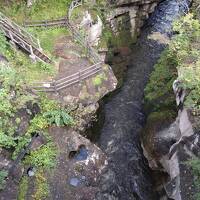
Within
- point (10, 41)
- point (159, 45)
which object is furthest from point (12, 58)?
point (159, 45)

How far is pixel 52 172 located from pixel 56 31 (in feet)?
37.9

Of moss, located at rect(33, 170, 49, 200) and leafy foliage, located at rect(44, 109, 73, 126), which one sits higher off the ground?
leafy foliage, located at rect(44, 109, 73, 126)

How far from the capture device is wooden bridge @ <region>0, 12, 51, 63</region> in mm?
24844

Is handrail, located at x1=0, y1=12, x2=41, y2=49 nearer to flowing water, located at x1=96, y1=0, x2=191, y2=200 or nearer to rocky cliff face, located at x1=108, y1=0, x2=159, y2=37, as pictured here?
flowing water, located at x1=96, y1=0, x2=191, y2=200

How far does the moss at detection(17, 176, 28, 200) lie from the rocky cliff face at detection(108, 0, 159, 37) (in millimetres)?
16902

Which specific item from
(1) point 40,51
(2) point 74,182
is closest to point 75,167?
(2) point 74,182

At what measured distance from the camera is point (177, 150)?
1970 cm

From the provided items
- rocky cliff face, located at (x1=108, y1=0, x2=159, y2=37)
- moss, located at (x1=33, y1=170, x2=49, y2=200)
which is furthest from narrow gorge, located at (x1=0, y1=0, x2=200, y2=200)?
rocky cliff face, located at (x1=108, y1=0, x2=159, y2=37)

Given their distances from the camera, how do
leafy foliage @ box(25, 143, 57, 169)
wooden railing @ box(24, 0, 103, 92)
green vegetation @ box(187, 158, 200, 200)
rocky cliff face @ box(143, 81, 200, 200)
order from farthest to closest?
1. wooden railing @ box(24, 0, 103, 92)
2. leafy foliage @ box(25, 143, 57, 169)
3. rocky cliff face @ box(143, 81, 200, 200)
4. green vegetation @ box(187, 158, 200, 200)

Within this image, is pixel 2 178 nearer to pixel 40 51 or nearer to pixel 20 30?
pixel 40 51

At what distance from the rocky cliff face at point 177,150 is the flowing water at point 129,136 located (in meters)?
1.13

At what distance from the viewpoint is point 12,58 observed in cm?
2453

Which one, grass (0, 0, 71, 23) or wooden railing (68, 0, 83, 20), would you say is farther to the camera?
wooden railing (68, 0, 83, 20)

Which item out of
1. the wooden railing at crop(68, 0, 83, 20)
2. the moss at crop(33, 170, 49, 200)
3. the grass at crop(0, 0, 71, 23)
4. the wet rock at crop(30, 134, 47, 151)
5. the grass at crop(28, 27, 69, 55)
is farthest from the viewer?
the wooden railing at crop(68, 0, 83, 20)
